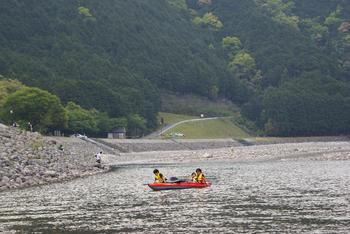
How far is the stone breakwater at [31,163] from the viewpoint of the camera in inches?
2197

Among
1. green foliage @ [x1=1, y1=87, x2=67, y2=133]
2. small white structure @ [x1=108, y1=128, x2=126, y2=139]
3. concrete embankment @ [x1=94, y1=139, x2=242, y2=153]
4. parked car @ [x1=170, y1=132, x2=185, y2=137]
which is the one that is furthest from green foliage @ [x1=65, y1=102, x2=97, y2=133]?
parked car @ [x1=170, y1=132, x2=185, y2=137]

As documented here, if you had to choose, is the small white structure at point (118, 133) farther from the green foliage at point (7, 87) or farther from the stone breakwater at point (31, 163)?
the stone breakwater at point (31, 163)

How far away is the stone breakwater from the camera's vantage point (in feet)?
183

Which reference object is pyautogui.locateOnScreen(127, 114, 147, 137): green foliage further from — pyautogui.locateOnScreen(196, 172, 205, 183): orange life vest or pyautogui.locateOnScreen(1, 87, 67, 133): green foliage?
pyautogui.locateOnScreen(196, 172, 205, 183): orange life vest

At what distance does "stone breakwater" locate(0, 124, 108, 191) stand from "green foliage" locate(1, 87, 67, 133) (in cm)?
4334

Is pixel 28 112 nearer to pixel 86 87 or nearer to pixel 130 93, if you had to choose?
pixel 86 87

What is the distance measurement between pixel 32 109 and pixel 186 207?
91.3m

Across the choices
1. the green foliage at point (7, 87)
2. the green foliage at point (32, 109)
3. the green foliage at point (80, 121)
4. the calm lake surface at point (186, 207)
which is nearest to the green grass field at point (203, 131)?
the green foliage at point (80, 121)

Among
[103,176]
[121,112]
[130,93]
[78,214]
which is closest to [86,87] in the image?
[121,112]

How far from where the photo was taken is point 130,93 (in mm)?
196625

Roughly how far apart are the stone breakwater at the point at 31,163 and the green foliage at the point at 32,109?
142 feet

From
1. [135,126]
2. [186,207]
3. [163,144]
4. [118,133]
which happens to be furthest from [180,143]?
[186,207]

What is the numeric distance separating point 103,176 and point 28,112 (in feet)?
209

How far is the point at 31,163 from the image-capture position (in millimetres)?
62219
